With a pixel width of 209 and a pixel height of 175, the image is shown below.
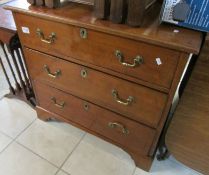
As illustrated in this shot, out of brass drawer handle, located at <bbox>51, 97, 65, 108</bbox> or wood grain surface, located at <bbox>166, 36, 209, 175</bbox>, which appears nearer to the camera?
wood grain surface, located at <bbox>166, 36, 209, 175</bbox>

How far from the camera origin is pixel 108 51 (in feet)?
2.79

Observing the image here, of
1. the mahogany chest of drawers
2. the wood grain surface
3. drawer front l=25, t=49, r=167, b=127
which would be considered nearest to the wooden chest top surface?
the mahogany chest of drawers

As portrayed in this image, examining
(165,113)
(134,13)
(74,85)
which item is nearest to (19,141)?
(74,85)

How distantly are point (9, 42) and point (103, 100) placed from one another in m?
0.74

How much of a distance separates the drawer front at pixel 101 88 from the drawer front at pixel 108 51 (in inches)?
2.5

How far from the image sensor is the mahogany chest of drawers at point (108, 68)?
0.75m

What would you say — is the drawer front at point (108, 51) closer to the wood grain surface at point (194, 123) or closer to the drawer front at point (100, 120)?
the wood grain surface at point (194, 123)

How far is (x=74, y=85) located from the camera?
1.11 metres

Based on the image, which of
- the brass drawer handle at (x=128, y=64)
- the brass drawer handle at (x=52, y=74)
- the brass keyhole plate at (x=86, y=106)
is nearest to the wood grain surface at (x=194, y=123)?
the brass drawer handle at (x=128, y=64)

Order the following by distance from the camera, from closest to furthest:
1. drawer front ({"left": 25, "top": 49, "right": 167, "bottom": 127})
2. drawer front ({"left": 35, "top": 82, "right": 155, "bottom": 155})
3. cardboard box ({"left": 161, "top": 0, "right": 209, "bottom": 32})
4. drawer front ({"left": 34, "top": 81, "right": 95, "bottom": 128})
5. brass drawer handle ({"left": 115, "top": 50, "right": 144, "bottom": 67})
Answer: cardboard box ({"left": 161, "top": 0, "right": 209, "bottom": 32}) → brass drawer handle ({"left": 115, "top": 50, "right": 144, "bottom": 67}) → drawer front ({"left": 25, "top": 49, "right": 167, "bottom": 127}) → drawer front ({"left": 35, "top": 82, "right": 155, "bottom": 155}) → drawer front ({"left": 34, "top": 81, "right": 95, "bottom": 128})

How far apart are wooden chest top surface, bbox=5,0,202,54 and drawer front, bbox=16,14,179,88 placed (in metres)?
0.03

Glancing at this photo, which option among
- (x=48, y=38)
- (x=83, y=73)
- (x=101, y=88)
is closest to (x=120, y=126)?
(x=101, y=88)

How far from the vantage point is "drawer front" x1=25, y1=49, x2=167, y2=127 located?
908mm

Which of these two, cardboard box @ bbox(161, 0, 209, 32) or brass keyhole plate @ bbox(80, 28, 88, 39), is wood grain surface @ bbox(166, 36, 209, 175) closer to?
cardboard box @ bbox(161, 0, 209, 32)
